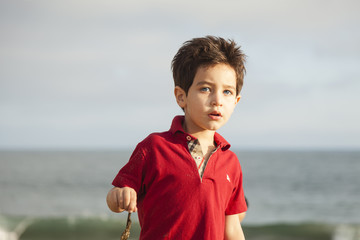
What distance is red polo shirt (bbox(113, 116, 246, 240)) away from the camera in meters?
2.08

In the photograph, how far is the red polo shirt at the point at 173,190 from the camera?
208 cm

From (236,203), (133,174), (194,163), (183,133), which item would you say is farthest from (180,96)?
(236,203)

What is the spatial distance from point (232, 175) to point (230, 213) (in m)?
0.20

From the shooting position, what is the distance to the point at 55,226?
1180cm

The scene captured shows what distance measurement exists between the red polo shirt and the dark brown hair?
1.07ft

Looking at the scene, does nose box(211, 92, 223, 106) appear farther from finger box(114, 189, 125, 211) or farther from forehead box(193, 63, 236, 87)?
finger box(114, 189, 125, 211)

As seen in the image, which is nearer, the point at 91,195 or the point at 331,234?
the point at 331,234

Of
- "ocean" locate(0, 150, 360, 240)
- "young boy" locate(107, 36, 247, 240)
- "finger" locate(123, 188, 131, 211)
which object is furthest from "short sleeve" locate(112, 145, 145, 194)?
"ocean" locate(0, 150, 360, 240)

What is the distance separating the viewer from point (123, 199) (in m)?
1.92

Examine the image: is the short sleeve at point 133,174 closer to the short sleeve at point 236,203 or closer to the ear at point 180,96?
the ear at point 180,96

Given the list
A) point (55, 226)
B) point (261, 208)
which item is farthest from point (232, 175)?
point (261, 208)

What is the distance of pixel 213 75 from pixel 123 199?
0.71 metres

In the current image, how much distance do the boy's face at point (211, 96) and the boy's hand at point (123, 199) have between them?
49 cm

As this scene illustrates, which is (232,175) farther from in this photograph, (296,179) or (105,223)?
(296,179)
